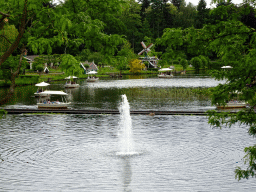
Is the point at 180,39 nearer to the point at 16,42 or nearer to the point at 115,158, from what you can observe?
the point at 16,42

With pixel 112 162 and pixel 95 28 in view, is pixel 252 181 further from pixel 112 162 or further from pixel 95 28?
pixel 95 28

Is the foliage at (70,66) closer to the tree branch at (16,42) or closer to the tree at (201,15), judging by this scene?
the tree branch at (16,42)

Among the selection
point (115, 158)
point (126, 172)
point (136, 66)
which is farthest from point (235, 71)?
point (136, 66)

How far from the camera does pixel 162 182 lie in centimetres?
1808

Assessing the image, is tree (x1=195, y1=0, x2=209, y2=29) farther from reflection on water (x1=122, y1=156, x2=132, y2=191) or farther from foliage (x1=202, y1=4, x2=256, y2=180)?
foliage (x1=202, y1=4, x2=256, y2=180)

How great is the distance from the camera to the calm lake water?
17.9m

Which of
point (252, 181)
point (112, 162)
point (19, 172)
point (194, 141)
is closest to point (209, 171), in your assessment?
point (252, 181)

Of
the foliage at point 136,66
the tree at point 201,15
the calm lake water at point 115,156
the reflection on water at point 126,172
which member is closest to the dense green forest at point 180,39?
the calm lake water at point 115,156

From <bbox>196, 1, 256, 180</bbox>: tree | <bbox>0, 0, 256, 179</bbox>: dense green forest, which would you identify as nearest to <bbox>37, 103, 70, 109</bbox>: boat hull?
<bbox>0, 0, 256, 179</bbox>: dense green forest

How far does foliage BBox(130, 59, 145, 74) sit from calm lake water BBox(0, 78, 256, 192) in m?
120

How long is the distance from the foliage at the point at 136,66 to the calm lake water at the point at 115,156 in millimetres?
119770

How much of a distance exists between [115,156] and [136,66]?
136028 millimetres

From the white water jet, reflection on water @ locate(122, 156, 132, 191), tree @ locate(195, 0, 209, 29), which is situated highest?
tree @ locate(195, 0, 209, 29)

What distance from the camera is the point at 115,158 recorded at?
2255 centimetres
